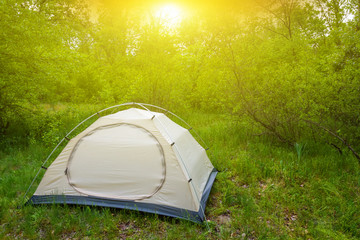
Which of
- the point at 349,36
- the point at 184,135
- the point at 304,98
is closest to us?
the point at 184,135

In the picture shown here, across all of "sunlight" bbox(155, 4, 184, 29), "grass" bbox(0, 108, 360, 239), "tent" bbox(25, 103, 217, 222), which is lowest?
"grass" bbox(0, 108, 360, 239)

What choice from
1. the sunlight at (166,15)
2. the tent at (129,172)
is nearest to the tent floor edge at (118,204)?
the tent at (129,172)

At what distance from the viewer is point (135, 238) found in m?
3.27

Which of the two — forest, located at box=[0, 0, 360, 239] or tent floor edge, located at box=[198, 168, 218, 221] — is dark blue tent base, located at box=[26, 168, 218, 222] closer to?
tent floor edge, located at box=[198, 168, 218, 221]

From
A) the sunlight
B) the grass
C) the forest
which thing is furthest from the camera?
the sunlight

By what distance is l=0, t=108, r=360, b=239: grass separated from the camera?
337 cm

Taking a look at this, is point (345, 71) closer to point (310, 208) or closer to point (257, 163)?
point (257, 163)

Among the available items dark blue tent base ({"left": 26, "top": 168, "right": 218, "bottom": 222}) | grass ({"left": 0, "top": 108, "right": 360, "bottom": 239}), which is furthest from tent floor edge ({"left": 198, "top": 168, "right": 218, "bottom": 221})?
grass ({"left": 0, "top": 108, "right": 360, "bottom": 239})

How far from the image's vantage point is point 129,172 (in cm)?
385

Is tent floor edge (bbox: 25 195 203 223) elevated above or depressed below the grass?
above

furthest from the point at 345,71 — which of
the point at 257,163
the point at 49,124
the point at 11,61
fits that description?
the point at 11,61

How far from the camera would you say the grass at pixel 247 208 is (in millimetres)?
3367

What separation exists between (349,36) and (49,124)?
8.43m

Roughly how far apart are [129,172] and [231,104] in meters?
4.59
